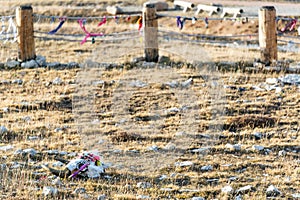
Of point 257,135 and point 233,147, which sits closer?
point 233,147

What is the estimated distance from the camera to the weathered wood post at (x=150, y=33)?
13.4 meters

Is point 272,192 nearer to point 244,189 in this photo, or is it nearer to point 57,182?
point 244,189

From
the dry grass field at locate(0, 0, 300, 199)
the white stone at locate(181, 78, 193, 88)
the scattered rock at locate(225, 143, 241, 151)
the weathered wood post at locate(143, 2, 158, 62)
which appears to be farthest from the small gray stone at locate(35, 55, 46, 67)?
the scattered rock at locate(225, 143, 241, 151)

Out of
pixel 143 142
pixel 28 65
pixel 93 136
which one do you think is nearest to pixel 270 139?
pixel 143 142

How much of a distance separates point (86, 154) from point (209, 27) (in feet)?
43.4

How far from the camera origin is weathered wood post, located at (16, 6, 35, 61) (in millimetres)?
13570

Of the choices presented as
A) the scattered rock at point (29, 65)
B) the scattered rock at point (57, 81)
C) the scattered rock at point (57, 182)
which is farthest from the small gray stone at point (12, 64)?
the scattered rock at point (57, 182)

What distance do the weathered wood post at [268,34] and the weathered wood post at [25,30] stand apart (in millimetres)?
4798

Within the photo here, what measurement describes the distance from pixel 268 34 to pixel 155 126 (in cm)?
425

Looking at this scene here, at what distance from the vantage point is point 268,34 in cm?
1277

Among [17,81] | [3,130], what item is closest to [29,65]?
[17,81]

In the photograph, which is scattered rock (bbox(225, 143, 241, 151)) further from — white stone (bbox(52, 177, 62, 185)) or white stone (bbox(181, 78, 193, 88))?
white stone (bbox(181, 78, 193, 88))

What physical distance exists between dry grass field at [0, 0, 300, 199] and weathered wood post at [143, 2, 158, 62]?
282 millimetres

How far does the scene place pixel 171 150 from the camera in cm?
841
